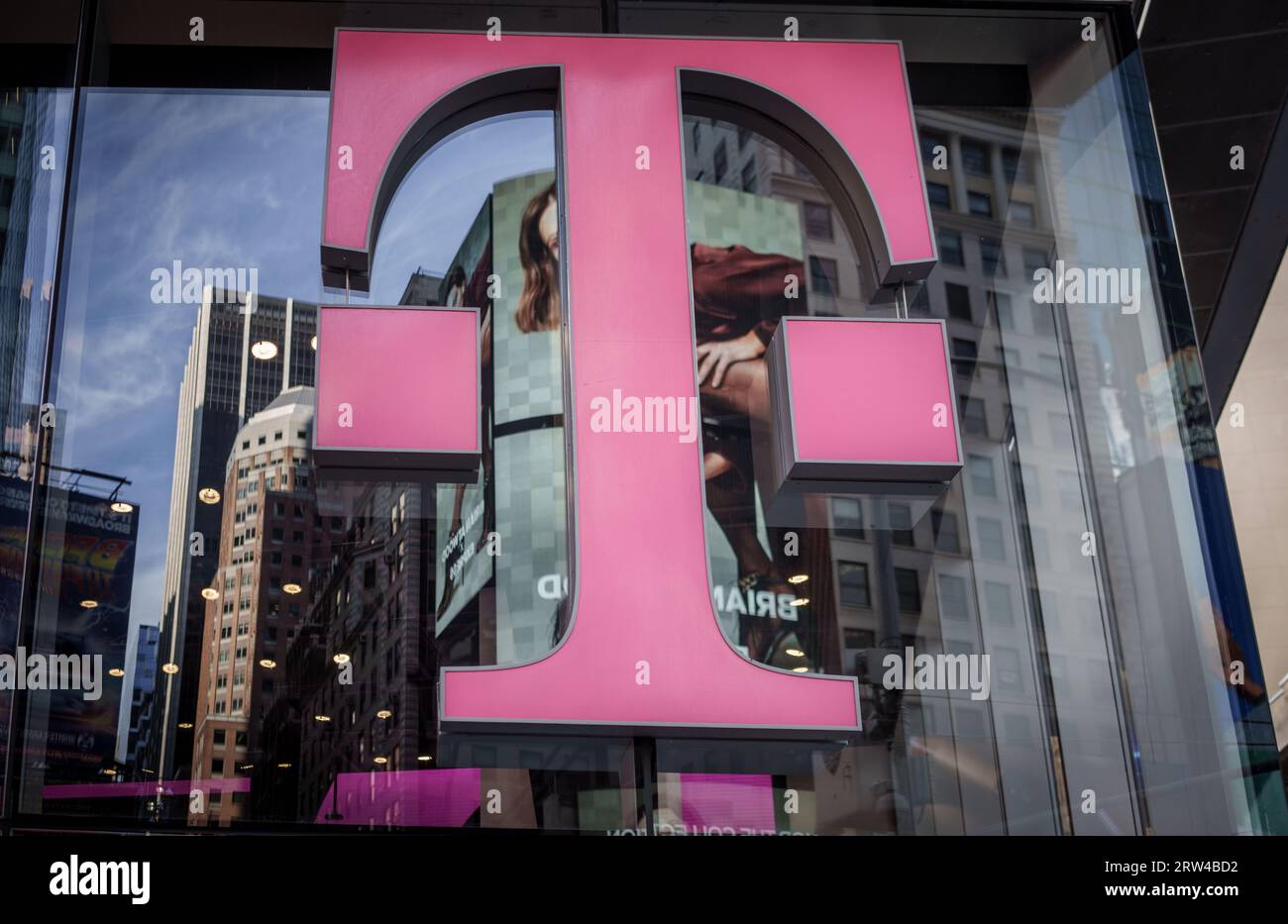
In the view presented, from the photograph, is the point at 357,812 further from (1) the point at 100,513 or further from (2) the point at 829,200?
(2) the point at 829,200

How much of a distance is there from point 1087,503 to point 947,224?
1682 mm

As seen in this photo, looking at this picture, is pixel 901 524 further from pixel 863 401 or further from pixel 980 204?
pixel 980 204

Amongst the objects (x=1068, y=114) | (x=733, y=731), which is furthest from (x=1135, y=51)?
(x=733, y=731)

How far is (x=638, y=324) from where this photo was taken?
7109 mm

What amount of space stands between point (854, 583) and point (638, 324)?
5.43ft

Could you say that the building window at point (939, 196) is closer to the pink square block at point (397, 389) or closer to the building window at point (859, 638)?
the building window at point (859, 638)

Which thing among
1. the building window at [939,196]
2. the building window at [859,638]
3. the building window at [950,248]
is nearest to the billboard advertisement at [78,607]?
the building window at [859,638]

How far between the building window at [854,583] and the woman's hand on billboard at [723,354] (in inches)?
43.4

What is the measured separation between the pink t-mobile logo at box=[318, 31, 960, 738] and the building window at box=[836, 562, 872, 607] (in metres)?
0.47

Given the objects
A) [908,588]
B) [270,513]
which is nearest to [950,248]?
[908,588]

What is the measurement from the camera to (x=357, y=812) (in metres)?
6.14

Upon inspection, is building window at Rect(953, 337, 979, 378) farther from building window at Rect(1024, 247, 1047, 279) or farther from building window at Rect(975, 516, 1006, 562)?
building window at Rect(975, 516, 1006, 562)

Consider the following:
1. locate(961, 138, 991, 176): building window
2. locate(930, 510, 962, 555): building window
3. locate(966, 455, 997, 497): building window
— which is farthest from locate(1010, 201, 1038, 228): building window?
locate(930, 510, 962, 555): building window

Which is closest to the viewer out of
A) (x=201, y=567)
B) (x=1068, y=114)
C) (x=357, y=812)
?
(x=357, y=812)
